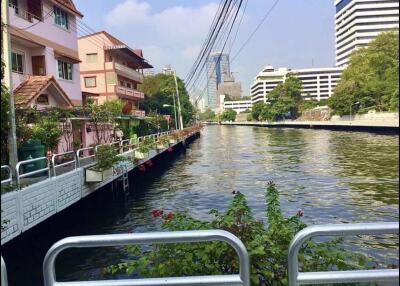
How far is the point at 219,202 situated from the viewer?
16.3 metres

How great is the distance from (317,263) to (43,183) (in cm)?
786

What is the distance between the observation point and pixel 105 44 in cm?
4491

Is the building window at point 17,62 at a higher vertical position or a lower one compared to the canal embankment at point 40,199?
higher

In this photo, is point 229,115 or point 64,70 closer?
point 64,70

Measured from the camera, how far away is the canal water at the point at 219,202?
9555 mm

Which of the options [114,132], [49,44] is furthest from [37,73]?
[114,132]

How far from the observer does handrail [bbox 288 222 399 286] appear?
253cm

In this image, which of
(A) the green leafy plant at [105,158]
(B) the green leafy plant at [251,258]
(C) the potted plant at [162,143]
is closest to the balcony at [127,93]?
(C) the potted plant at [162,143]

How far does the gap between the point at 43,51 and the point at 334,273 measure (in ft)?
71.9

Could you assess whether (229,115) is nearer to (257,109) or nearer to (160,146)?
(257,109)

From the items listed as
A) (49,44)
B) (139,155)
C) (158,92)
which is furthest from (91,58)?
(158,92)

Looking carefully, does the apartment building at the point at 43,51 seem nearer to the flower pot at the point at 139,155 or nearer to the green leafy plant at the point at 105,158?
the green leafy plant at the point at 105,158

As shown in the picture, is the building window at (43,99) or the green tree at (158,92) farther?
the green tree at (158,92)

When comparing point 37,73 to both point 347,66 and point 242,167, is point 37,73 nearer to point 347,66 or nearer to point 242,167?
point 242,167
